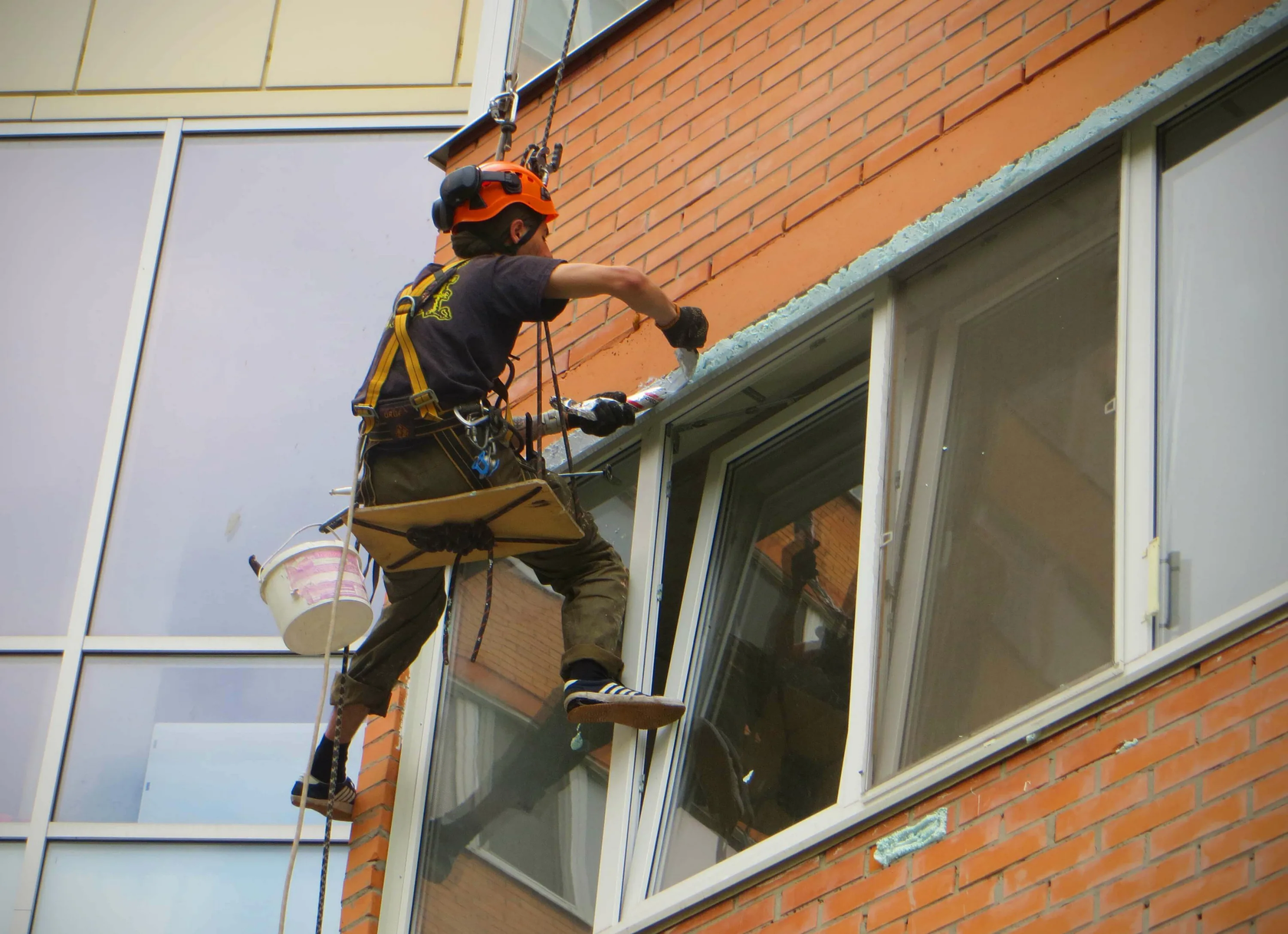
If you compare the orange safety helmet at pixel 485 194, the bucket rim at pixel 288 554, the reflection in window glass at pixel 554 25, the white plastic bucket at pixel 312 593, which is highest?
the reflection in window glass at pixel 554 25

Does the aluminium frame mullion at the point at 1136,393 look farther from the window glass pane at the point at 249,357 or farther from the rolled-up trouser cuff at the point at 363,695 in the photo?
the window glass pane at the point at 249,357

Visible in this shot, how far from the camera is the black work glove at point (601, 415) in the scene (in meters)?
5.31

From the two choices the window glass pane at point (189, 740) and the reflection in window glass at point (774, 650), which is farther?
the window glass pane at point (189, 740)

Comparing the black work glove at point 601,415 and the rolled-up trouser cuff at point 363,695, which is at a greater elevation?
the black work glove at point 601,415

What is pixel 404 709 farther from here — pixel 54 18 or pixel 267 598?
pixel 54 18

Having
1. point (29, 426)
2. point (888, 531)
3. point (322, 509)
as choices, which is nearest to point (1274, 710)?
point (888, 531)

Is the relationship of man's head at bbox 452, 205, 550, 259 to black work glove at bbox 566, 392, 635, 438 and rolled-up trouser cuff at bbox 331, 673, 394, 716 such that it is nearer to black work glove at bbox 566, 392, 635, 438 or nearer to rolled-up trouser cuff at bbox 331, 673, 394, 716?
black work glove at bbox 566, 392, 635, 438

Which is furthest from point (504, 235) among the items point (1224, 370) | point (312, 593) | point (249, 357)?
point (249, 357)

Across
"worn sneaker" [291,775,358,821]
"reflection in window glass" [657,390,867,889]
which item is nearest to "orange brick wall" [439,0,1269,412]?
"reflection in window glass" [657,390,867,889]

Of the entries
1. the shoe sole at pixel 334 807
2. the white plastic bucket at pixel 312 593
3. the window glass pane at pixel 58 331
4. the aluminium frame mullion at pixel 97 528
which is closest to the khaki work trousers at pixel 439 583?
the white plastic bucket at pixel 312 593

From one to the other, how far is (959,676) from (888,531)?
52 cm

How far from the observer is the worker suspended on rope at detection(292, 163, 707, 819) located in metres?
4.95

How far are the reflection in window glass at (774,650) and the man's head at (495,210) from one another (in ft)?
3.20

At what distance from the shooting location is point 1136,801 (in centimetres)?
371
